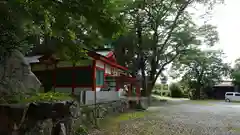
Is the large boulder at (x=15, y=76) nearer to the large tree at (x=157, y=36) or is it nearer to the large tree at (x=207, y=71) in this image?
the large tree at (x=157, y=36)

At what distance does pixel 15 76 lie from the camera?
5301 mm

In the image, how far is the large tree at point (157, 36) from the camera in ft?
60.0

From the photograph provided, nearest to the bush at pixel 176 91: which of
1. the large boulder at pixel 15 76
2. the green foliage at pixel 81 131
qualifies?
the green foliage at pixel 81 131

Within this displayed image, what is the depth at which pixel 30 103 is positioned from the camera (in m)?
4.29

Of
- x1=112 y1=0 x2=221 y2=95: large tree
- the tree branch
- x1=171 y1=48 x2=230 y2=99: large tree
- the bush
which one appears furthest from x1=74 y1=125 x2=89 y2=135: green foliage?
the bush

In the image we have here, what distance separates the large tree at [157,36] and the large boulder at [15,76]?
12.3 m

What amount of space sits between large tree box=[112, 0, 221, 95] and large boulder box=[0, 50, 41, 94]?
485 inches

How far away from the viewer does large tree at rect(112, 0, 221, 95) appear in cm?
1830

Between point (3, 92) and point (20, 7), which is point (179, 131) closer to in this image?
point (3, 92)

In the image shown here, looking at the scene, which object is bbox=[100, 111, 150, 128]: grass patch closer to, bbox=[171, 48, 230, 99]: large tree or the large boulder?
the large boulder

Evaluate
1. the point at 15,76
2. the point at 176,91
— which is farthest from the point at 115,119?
the point at 176,91

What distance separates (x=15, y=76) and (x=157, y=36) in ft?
52.6

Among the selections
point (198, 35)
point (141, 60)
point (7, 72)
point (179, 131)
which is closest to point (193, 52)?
point (198, 35)

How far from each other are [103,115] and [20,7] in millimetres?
7513
